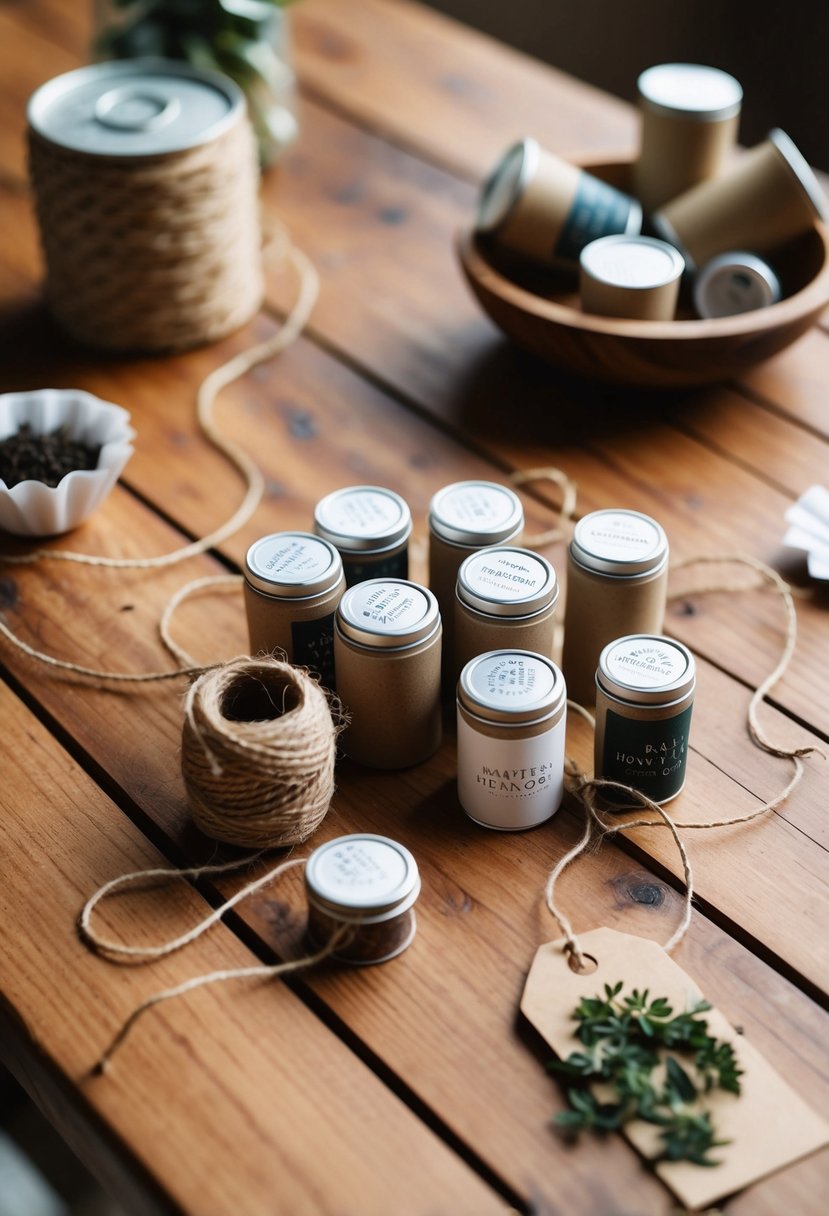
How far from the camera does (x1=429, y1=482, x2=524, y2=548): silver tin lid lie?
2.92 ft

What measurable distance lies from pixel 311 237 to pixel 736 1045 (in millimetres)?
994

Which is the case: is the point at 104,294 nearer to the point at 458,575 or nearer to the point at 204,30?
the point at 204,30

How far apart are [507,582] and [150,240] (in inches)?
21.5

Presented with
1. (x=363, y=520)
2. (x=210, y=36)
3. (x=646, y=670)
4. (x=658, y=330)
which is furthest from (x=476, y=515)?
(x=210, y=36)

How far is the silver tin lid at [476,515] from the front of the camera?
35.0 inches

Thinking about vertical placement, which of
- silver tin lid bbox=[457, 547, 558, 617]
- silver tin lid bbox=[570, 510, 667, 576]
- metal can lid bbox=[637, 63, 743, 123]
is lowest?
silver tin lid bbox=[457, 547, 558, 617]

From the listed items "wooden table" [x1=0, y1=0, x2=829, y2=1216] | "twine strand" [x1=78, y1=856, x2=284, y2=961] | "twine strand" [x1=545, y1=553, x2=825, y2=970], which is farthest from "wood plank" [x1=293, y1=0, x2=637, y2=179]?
"twine strand" [x1=78, y1=856, x2=284, y2=961]

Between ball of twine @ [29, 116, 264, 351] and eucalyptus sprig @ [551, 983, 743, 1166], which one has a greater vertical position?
ball of twine @ [29, 116, 264, 351]

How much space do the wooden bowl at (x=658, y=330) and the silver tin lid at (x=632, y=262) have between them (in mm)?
33

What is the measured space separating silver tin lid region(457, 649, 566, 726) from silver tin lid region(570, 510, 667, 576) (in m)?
0.09

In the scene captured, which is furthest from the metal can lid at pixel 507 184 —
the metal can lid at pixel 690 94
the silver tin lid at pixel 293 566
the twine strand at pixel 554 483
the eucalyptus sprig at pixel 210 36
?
the silver tin lid at pixel 293 566

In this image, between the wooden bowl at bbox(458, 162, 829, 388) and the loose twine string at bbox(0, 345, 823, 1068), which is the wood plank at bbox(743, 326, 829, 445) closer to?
the wooden bowl at bbox(458, 162, 829, 388)

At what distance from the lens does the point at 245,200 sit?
1245 mm

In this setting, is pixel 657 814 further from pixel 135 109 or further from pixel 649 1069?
pixel 135 109
